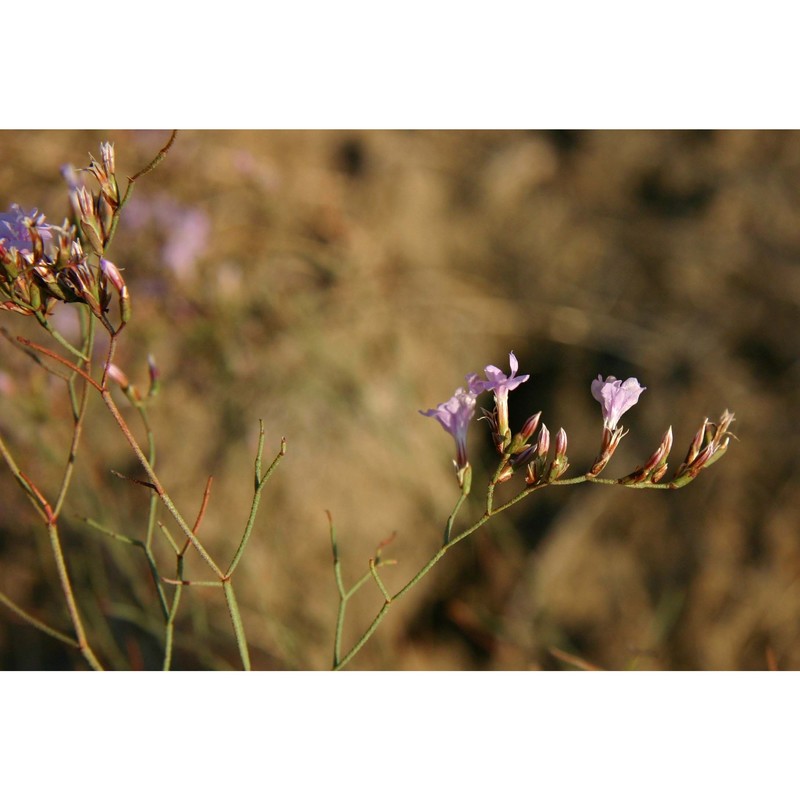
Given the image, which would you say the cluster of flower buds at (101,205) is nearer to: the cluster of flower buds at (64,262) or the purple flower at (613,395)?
the cluster of flower buds at (64,262)

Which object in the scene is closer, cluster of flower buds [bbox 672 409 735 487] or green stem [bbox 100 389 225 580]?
green stem [bbox 100 389 225 580]

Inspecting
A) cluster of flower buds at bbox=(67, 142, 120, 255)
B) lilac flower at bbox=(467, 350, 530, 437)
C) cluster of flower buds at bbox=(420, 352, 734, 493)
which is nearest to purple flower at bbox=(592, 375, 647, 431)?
cluster of flower buds at bbox=(420, 352, 734, 493)

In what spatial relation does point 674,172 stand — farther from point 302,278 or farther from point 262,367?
point 262,367

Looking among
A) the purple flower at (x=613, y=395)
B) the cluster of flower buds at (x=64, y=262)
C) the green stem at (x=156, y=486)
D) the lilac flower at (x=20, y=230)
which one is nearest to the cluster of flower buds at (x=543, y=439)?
the purple flower at (x=613, y=395)

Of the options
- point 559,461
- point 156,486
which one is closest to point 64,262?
point 156,486

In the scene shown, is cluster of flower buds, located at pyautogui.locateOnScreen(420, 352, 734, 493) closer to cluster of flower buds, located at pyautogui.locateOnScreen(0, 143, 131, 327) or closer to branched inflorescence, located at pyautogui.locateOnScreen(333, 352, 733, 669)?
branched inflorescence, located at pyautogui.locateOnScreen(333, 352, 733, 669)

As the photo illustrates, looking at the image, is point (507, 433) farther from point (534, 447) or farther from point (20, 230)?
point (20, 230)

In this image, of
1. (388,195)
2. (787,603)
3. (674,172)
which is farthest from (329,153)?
(787,603)
